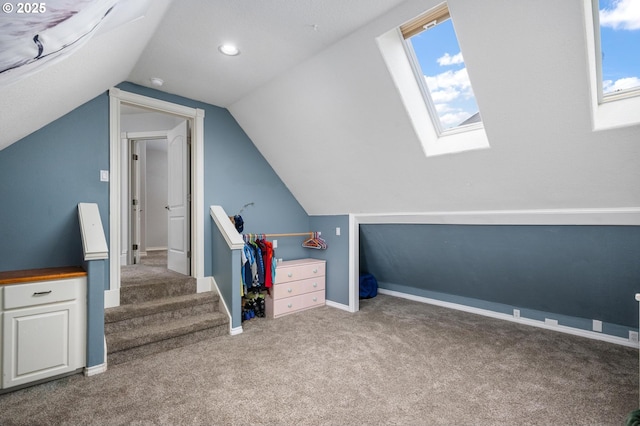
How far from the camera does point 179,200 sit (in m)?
3.88

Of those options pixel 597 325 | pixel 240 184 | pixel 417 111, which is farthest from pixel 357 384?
pixel 240 184

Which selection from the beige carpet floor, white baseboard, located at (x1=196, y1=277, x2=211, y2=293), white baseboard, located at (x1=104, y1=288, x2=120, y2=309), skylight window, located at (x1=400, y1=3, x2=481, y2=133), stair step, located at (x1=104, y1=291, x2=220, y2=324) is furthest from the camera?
white baseboard, located at (x1=196, y1=277, x2=211, y2=293)

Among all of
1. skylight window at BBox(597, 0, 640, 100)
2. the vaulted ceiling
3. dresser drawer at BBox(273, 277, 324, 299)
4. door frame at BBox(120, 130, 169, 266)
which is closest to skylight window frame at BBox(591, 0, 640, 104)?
skylight window at BBox(597, 0, 640, 100)

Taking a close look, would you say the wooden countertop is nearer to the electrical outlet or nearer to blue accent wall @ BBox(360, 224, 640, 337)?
blue accent wall @ BBox(360, 224, 640, 337)

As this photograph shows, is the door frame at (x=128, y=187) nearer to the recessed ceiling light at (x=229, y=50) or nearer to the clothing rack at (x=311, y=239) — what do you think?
the clothing rack at (x=311, y=239)

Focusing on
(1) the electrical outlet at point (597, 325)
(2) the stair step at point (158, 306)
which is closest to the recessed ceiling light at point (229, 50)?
(2) the stair step at point (158, 306)

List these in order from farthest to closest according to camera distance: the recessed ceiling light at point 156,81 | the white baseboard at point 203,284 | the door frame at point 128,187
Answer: the door frame at point 128,187 < the white baseboard at point 203,284 < the recessed ceiling light at point 156,81

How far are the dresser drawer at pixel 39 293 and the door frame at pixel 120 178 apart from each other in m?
0.64

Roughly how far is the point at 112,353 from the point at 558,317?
14.2 feet

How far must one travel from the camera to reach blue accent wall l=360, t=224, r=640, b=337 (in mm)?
2791

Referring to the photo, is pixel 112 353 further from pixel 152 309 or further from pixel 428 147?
pixel 428 147

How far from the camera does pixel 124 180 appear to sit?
190 inches

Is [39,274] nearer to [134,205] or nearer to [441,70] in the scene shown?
[134,205]

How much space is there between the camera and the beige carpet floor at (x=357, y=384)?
6.28 feet
